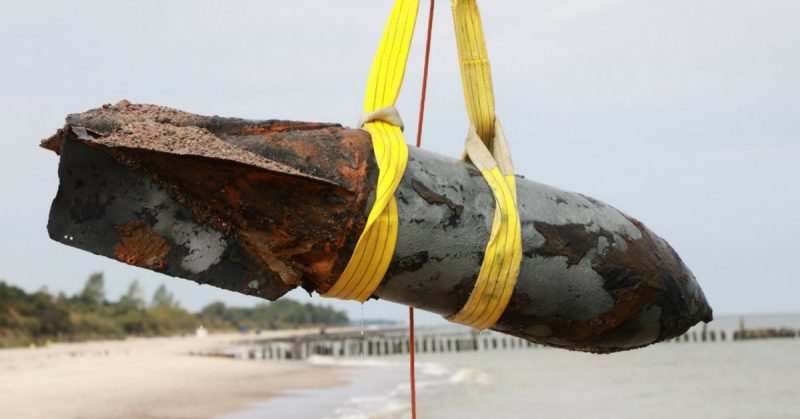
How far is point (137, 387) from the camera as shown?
21.4 metres

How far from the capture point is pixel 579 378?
2695 centimetres

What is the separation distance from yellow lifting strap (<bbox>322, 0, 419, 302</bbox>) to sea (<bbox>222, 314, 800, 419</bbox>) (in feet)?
44.9

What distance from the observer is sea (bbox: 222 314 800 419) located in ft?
58.4

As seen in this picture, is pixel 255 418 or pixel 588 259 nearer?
pixel 588 259

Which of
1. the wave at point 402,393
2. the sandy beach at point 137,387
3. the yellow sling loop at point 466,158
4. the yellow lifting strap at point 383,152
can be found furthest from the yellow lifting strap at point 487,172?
the sandy beach at point 137,387

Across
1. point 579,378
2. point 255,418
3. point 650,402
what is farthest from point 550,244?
point 579,378

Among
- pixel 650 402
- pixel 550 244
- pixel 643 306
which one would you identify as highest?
pixel 550 244

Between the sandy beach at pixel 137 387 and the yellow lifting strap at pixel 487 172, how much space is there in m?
13.7

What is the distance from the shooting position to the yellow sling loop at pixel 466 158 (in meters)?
2.49

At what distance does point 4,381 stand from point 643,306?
21999mm

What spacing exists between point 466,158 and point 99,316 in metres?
63.8

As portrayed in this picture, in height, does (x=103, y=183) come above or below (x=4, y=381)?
above

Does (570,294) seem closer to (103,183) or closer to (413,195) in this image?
(413,195)

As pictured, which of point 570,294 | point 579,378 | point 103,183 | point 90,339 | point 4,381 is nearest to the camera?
point 103,183
